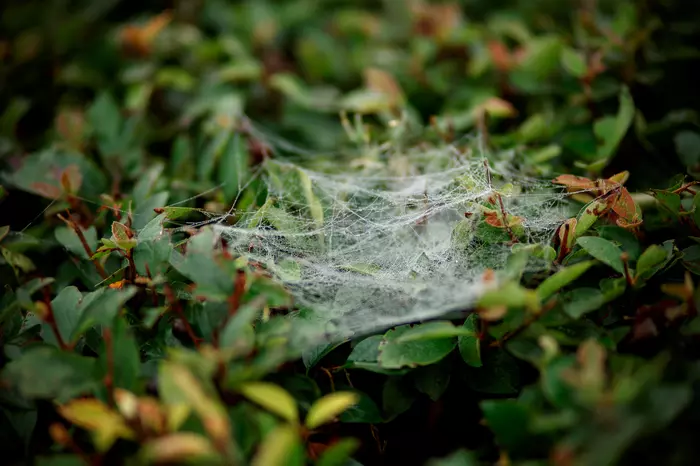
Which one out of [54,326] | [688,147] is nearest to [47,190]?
[54,326]

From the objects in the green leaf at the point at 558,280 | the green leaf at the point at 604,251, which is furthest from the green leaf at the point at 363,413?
the green leaf at the point at 604,251

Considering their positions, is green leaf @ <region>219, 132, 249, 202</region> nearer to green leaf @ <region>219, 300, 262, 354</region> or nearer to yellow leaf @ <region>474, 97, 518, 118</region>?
green leaf @ <region>219, 300, 262, 354</region>

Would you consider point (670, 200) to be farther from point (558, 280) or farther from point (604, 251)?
point (558, 280)

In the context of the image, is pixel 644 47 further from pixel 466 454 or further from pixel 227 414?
pixel 227 414

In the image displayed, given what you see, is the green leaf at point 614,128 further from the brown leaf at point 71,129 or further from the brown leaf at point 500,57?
the brown leaf at point 71,129

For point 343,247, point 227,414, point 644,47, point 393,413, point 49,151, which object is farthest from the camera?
point 644,47

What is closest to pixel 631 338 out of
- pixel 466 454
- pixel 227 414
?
pixel 466 454
